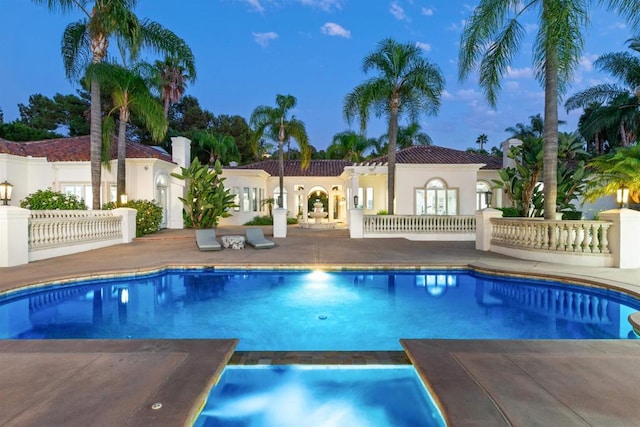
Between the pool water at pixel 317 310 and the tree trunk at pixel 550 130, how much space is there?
130 inches

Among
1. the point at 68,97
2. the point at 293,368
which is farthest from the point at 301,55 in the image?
the point at 293,368

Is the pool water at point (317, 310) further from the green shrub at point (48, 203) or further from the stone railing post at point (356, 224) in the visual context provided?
the stone railing post at point (356, 224)

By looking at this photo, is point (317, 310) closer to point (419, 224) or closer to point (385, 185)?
point (419, 224)

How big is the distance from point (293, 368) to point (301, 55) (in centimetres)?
6309

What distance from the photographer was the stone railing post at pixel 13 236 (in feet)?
31.5

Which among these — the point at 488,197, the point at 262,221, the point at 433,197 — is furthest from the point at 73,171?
the point at 488,197

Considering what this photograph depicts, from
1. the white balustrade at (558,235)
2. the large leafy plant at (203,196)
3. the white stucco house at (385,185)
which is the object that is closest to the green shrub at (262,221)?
the white stucco house at (385,185)

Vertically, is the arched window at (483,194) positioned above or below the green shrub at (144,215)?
above

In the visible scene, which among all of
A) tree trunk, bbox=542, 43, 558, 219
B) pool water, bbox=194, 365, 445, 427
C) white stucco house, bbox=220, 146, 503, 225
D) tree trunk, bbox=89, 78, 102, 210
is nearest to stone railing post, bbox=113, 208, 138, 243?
tree trunk, bbox=89, 78, 102, 210

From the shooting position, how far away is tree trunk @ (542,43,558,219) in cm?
1020

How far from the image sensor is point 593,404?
9.58 ft

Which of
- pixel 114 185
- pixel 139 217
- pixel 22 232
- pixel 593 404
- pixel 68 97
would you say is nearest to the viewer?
pixel 593 404

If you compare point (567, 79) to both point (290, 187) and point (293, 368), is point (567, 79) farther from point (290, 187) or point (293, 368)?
point (290, 187)

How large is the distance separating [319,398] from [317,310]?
3.42 meters
